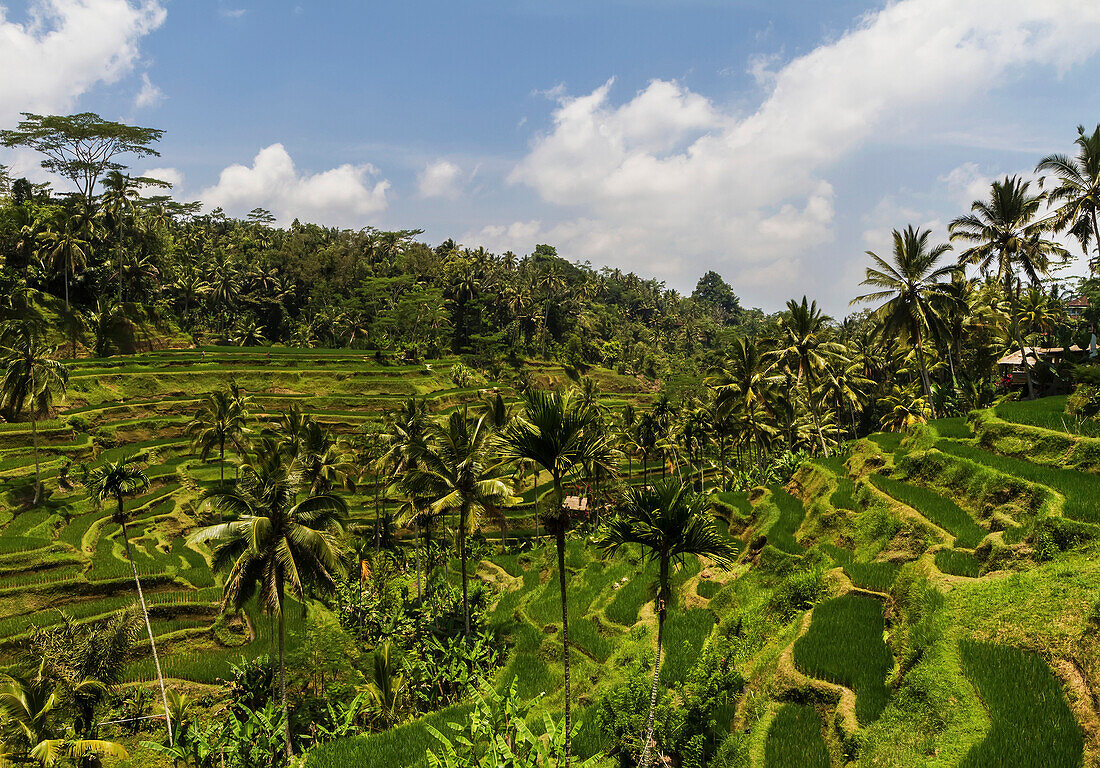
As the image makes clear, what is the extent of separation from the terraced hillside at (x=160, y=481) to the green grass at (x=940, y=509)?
112 ft

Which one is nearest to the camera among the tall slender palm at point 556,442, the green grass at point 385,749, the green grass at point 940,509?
the tall slender palm at point 556,442

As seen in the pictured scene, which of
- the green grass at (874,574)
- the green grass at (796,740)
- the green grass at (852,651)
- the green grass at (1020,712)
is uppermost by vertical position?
the green grass at (1020,712)

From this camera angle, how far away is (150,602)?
32.8 metres

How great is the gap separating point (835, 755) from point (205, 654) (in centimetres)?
3399

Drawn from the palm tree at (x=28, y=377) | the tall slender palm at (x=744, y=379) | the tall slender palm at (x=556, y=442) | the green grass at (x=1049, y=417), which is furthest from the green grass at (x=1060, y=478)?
the palm tree at (x=28, y=377)

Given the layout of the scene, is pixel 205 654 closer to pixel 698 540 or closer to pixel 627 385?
pixel 698 540

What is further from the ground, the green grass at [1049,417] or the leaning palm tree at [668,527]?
the green grass at [1049,417]

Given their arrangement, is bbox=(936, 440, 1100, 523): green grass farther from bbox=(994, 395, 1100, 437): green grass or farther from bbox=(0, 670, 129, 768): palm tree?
bbox=(0, 670, 129, 768): palm tree

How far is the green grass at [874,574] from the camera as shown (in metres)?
16.6

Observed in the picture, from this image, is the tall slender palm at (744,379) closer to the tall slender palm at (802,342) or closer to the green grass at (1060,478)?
the tall slender palm at (802,342)

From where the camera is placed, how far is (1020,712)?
9211 millimetres

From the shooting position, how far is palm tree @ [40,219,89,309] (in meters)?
69.5

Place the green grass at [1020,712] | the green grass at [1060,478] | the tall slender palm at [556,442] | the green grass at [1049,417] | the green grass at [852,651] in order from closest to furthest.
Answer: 1. the green grass at [1020,712]
2. the green grass at [852,651]
3. the tall slender palm at [556,442]
4. the green grass at [1060,478]
5. the green grass at [1049,417]

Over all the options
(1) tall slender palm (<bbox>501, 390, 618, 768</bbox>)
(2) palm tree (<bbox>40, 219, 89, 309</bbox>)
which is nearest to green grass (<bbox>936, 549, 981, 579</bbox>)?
(1) tall slender palm (<bbox>501, 390, 618, 768</bbox>)
